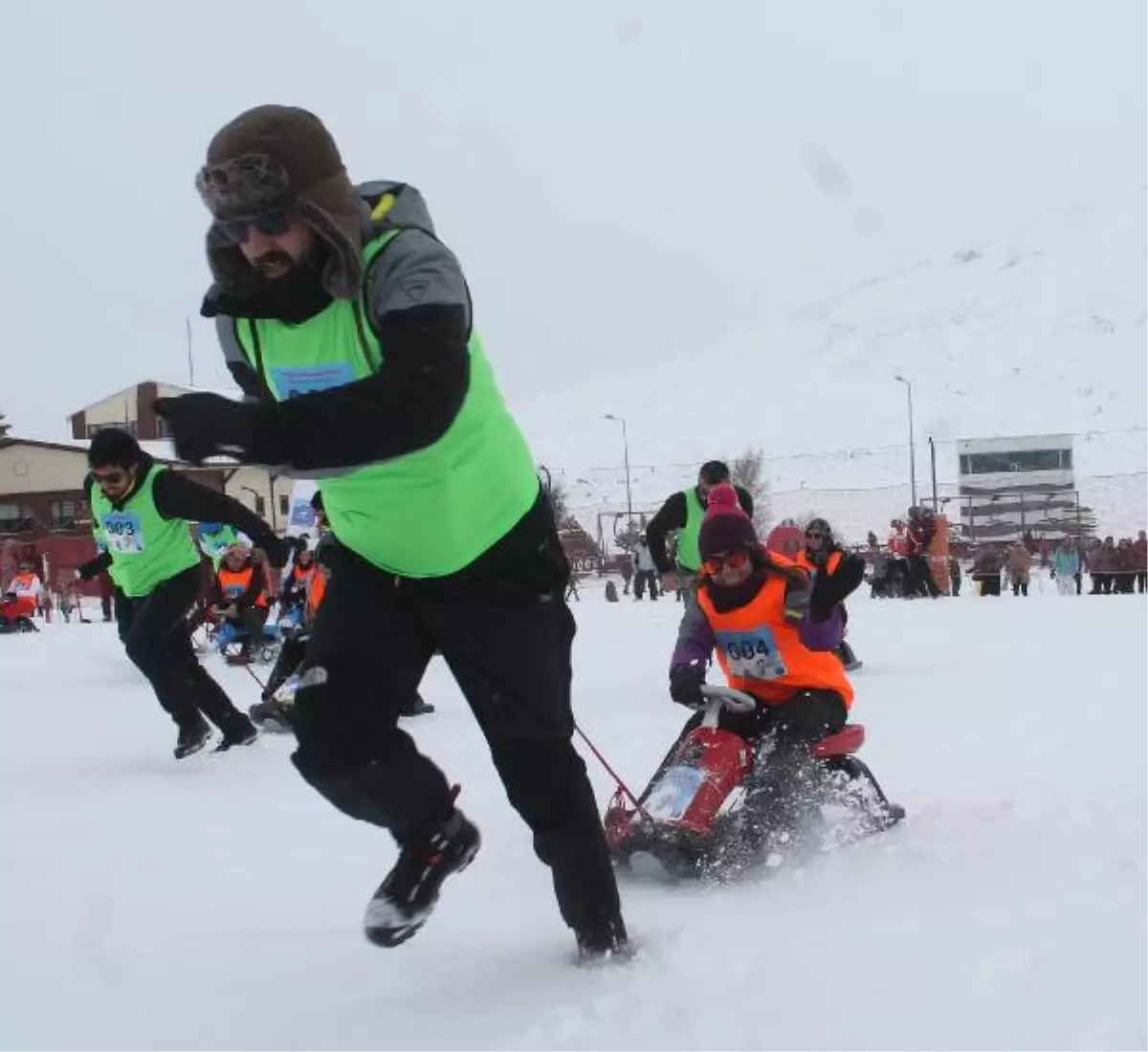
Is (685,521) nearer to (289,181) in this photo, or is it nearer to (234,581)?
(234,581)

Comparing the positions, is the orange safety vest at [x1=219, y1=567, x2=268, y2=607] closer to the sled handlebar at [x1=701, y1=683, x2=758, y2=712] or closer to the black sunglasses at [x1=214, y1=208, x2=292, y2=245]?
the sled handlebar at [x1=701, y1=683, x2=758, y2=712]

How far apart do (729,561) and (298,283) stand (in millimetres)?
2295

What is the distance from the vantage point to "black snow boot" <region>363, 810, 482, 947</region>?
265 centimetres

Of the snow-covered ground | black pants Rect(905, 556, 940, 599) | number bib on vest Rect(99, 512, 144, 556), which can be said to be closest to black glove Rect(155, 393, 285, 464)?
the snow-covered ground

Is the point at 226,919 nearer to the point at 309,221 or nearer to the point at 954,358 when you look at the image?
the point at 309,221

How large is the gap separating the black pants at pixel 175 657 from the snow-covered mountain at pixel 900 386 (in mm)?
47898

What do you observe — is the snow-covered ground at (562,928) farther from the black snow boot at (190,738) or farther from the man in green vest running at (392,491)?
the man in green vest running at (392,491)

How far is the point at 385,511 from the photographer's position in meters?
2.59

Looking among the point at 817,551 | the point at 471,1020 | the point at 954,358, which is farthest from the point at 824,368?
the point at 471,1020

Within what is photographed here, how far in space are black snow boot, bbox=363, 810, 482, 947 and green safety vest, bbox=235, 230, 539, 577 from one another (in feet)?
1.75

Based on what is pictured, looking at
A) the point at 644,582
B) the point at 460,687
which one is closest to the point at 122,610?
the point at 460,687

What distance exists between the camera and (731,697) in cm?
421

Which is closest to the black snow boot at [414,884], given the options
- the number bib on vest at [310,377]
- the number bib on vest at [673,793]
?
the number bib on vest at [310,377]

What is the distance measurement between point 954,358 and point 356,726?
387 ft
